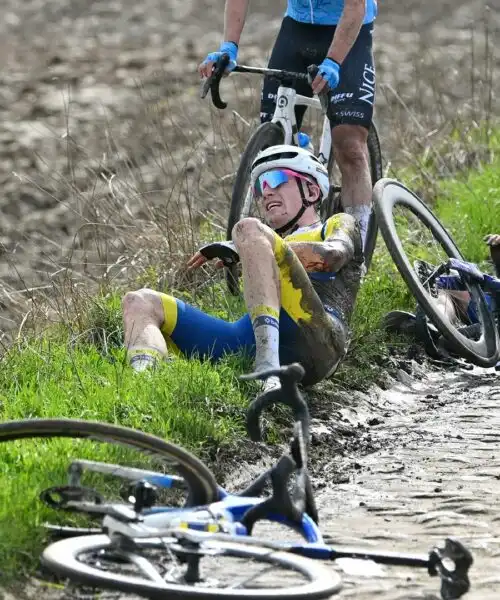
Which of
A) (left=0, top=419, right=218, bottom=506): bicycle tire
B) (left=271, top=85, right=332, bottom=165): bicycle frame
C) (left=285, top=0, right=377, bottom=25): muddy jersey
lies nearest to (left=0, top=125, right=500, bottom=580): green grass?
(left=0, top=419, right=218, bottom=506): bicycle tire

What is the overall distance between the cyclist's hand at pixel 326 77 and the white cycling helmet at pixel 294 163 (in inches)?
31.3

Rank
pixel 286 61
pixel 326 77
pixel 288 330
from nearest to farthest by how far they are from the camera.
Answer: pixel 288 330
pixel 326 77
pixel 286 61

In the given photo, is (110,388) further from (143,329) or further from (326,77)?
(326,77)

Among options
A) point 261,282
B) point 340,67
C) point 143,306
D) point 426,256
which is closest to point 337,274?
point 261,282

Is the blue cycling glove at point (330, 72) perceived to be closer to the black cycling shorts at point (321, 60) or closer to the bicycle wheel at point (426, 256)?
the black cycling shorts at point (321, 60)

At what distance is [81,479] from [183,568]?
49cm

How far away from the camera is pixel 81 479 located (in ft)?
15.5

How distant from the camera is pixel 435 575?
4605mm

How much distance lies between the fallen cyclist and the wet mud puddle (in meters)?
0.75

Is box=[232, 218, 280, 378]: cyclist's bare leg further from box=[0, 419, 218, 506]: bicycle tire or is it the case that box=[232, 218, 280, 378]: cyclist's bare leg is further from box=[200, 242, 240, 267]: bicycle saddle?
box=[0, 419, 218, 506]: bicycle tire

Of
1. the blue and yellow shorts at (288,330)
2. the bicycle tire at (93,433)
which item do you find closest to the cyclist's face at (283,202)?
the blue and yellow shorts at (288,330)

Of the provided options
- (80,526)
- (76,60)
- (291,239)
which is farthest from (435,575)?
(76,60)

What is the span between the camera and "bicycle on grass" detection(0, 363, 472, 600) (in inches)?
163

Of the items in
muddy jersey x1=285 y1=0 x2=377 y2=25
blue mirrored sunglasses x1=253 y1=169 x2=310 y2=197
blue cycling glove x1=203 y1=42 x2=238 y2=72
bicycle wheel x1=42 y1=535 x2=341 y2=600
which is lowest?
bicycle wheel x1=42 y1=535 x2=341 y2=600
